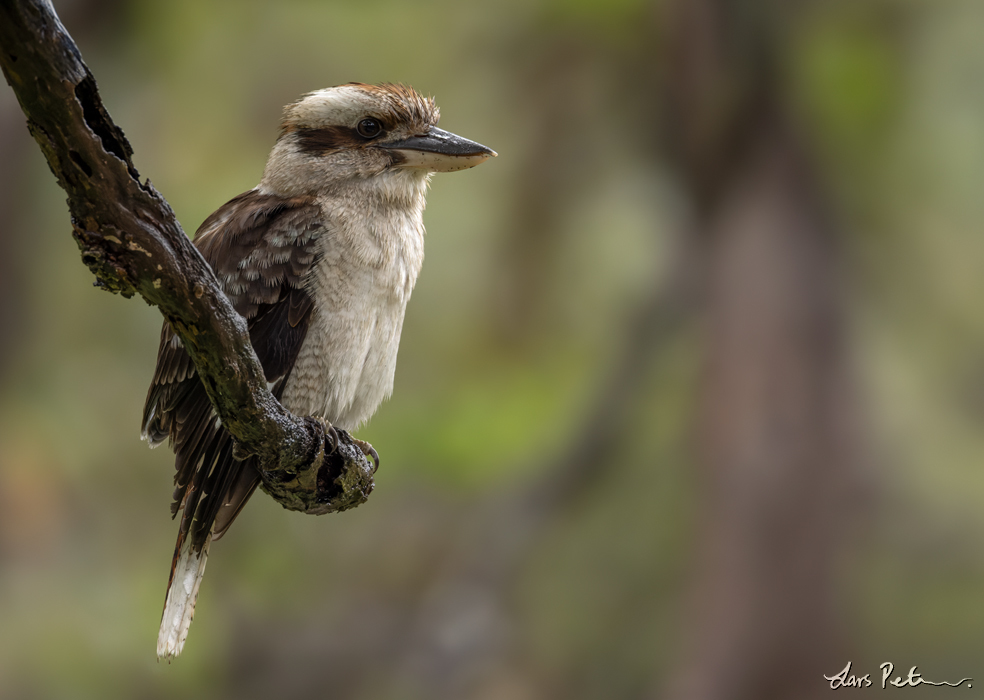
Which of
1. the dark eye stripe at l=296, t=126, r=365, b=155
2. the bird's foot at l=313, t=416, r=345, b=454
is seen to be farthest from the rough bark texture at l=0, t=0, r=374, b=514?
the dark eye stripe at l=296, t=126, r=365, b=155

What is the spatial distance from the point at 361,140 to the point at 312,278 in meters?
0.46

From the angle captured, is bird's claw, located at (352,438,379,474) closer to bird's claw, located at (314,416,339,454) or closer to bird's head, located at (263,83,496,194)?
bird's claw, located at (314,416,339,454)

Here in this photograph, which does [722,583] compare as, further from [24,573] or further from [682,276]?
[24,573]

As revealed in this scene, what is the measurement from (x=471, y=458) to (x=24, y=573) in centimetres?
330

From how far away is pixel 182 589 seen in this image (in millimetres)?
2184

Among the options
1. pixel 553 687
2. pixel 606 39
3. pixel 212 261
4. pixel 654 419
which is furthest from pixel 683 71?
pixel 212 261

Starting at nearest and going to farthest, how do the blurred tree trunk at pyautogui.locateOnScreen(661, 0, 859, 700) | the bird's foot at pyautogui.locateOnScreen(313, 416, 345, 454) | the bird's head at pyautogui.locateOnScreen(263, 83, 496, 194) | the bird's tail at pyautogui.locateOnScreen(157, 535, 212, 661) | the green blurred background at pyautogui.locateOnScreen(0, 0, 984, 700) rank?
the bird's foot at pyautogui.locateOnScreen(313, 416, 345, 454) < the bird's tail at pyautogui.locateOnScreen(157, 535, 212, 661) < the bird's head at pyautogui.locateOnScreen(263, 83, 496, 194) < the blurred tree trunk at pyautogui.locateOnScreen(661, 0, 859, 700) < the green blurred background at pyautogui.locateOnScreen(0, 0, 984, 700)

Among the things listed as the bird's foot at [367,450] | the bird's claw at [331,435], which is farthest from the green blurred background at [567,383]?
the bird's claw at [331,435]

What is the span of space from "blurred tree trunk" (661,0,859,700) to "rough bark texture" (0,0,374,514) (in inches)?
171

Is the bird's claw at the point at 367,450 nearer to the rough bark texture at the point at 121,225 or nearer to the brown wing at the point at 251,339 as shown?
the brown wing at the point at 251,339

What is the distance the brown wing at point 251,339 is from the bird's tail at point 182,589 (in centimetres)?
3

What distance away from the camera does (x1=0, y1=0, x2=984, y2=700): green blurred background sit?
5926mm

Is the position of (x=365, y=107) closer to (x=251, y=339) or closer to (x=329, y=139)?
(x=329, y=139)

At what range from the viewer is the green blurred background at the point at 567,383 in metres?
5.93
